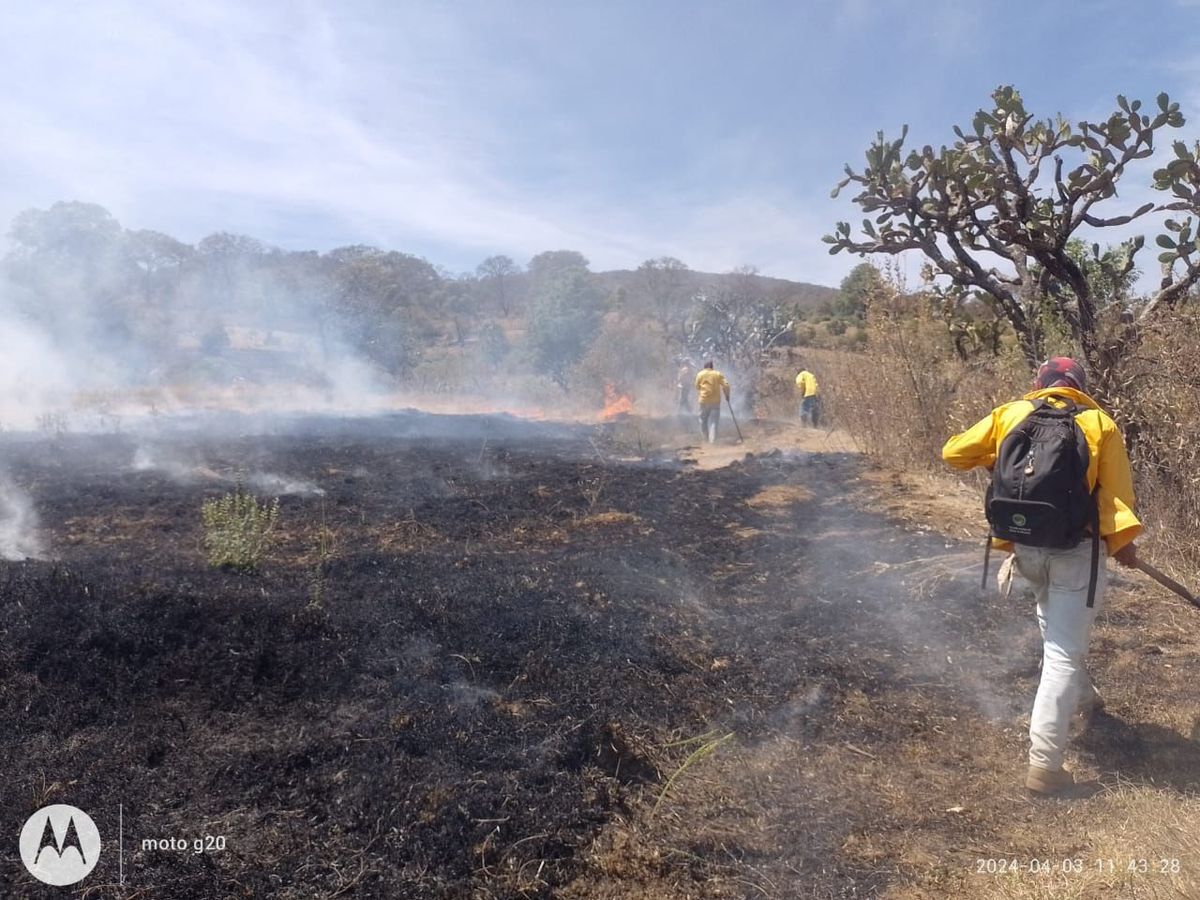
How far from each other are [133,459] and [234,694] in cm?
885

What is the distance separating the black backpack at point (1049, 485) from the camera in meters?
3.04

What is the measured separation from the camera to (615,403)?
87.1 feet

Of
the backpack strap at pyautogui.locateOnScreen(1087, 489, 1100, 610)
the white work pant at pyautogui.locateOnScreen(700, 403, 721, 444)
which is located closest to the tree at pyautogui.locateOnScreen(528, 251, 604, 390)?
the white work pant at pyautogui.locateOnScreen(700, 403, 721, 444)

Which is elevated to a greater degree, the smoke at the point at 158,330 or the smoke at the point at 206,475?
the smoke at the point at 158,330

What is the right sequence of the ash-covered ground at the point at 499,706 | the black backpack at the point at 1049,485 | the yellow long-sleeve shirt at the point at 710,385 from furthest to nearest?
the yellow long-sleeve shirt at the point at 710,385, the black backpack at the point at 1049,485, the ash-covered ground at the point at 499,706

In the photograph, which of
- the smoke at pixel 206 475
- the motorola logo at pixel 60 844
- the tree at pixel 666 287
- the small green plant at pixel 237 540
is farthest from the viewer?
the tree at pixel 666 287

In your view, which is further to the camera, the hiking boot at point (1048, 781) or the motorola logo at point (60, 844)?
the hiking boot at point (1048, 781)

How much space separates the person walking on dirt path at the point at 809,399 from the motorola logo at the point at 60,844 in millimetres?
14085

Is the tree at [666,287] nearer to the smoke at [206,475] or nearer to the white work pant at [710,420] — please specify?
the white work pant at [710,420]

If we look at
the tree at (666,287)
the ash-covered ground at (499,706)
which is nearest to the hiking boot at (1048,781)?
the ash-covered ground at (499,706)

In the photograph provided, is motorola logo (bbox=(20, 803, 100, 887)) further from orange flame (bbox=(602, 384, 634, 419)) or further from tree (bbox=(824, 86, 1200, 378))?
orange flame (bbox=(602, 384, 634, 419))

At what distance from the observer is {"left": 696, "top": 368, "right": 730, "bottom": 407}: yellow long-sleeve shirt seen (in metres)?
14.6

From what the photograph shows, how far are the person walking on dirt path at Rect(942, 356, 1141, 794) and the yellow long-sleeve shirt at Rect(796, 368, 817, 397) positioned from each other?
1218cm

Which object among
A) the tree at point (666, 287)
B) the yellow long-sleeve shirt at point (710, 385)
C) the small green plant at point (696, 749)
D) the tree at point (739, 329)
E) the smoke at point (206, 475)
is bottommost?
the small green plant at point (696, 749)
